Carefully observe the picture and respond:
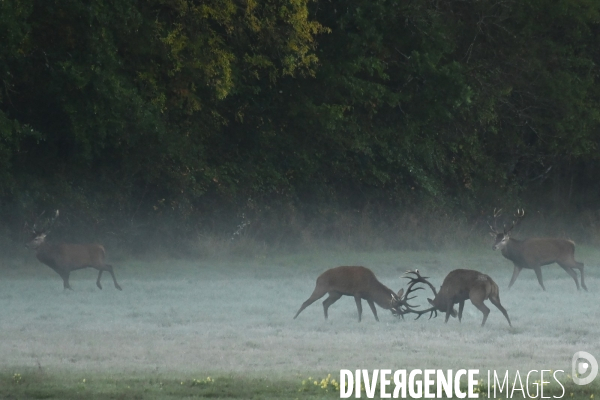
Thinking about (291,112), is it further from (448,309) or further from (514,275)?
(448,309)

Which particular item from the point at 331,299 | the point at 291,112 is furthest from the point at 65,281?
the point at 291,112

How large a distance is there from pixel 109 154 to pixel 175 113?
5.65 feet

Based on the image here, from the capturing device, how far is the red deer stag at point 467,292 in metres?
12.5

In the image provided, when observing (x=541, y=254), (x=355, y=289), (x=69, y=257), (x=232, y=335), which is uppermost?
(x=541, y=254)

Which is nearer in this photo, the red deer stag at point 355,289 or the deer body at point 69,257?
the red deer stag at point 355,289

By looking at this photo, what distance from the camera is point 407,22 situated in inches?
941

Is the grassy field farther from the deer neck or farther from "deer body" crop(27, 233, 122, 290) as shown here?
the deer neck

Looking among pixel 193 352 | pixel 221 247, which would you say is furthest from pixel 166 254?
pixel 193 352

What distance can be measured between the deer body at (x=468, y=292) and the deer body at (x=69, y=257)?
610cm

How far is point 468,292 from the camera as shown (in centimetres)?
1265

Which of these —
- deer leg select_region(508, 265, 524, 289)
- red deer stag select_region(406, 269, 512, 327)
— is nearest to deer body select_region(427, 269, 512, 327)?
red deer stag select_region(406, 269, 512, 327)

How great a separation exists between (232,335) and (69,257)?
5.86 metres

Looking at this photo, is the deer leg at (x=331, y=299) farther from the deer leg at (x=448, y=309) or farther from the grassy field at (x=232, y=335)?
the deer leg at (x=448, y=309)

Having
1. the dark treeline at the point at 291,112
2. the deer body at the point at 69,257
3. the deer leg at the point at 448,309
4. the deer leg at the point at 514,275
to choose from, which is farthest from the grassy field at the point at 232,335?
the dark treeline at the point at 291,112
